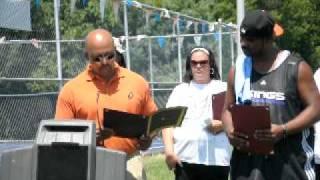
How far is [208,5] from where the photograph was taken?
49.8 m

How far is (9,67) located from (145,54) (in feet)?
15.0

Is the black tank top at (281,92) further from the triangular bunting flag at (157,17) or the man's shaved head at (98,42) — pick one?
the triangular bunting flag at (157,17)

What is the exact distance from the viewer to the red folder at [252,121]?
5.32 m

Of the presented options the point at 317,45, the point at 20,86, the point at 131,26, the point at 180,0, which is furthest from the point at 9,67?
the point at 317,45

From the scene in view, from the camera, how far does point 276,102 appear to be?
544 cm

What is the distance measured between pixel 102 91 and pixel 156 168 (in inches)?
318

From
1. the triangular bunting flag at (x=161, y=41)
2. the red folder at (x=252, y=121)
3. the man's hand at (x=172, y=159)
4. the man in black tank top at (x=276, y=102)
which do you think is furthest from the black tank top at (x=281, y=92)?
the triangular bunting flag at (x=161, y=41)

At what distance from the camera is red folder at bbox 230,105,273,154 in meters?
5.32

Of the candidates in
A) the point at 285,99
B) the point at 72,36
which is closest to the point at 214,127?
the point at 285,99

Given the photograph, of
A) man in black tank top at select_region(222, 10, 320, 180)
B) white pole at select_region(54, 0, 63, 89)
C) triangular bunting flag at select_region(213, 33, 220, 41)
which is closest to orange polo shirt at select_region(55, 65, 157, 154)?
man in black tank top at select_region(222, 10, 320, 180)

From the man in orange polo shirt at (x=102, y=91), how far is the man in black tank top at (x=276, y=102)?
2.94ft

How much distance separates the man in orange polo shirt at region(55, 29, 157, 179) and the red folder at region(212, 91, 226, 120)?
3.79ft

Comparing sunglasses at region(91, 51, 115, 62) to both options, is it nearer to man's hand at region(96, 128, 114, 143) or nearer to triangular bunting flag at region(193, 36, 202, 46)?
man's hand at region(96, 128, 114, 143)

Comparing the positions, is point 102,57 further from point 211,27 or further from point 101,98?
point 211,27
